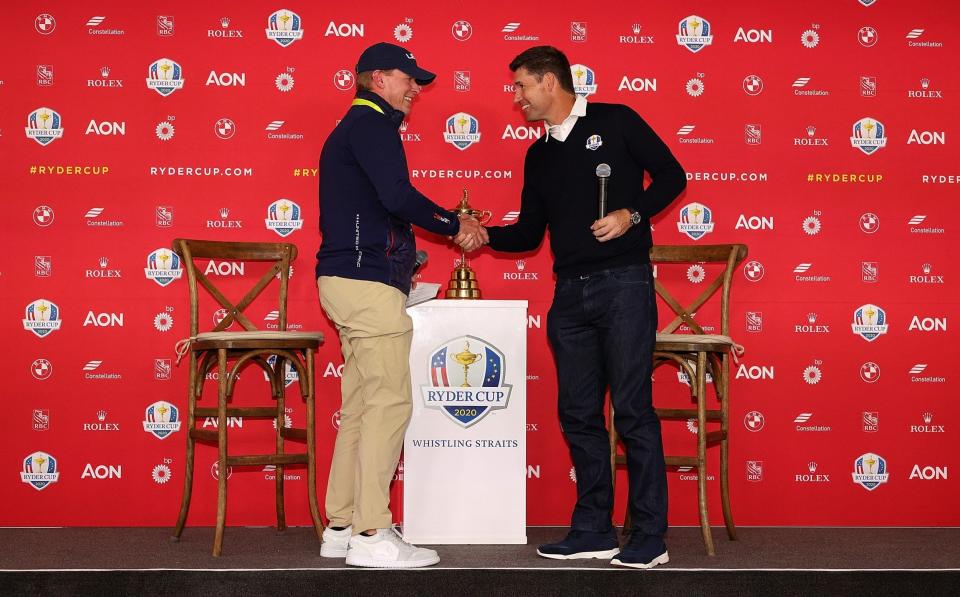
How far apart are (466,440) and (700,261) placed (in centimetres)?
134

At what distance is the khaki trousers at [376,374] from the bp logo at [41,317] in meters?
1.62

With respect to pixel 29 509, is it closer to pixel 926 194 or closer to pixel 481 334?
pixel 481 334

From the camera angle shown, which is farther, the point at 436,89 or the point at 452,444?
the point at 436,89

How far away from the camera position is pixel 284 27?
4445 mm

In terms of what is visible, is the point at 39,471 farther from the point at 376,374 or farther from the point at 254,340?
the point at 376,374

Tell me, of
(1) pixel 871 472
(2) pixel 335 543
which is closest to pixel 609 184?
(2) pixel 335 543

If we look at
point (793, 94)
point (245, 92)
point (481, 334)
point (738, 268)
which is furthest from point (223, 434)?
point (793, 94)

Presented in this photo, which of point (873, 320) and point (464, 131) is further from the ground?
point (464, 131)

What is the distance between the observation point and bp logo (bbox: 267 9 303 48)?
4441mm

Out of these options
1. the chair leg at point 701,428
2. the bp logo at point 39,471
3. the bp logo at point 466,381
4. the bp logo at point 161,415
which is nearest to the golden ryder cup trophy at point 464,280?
the bp logo at point 466,381

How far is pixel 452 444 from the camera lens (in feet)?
12.4

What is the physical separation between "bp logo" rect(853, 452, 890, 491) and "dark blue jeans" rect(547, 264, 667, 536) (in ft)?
4.93

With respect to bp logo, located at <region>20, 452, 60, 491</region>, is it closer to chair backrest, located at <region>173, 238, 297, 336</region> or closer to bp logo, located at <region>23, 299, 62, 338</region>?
bp logo, located at <region>23, 299, 62, 338</region>

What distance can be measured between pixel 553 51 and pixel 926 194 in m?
2.09
